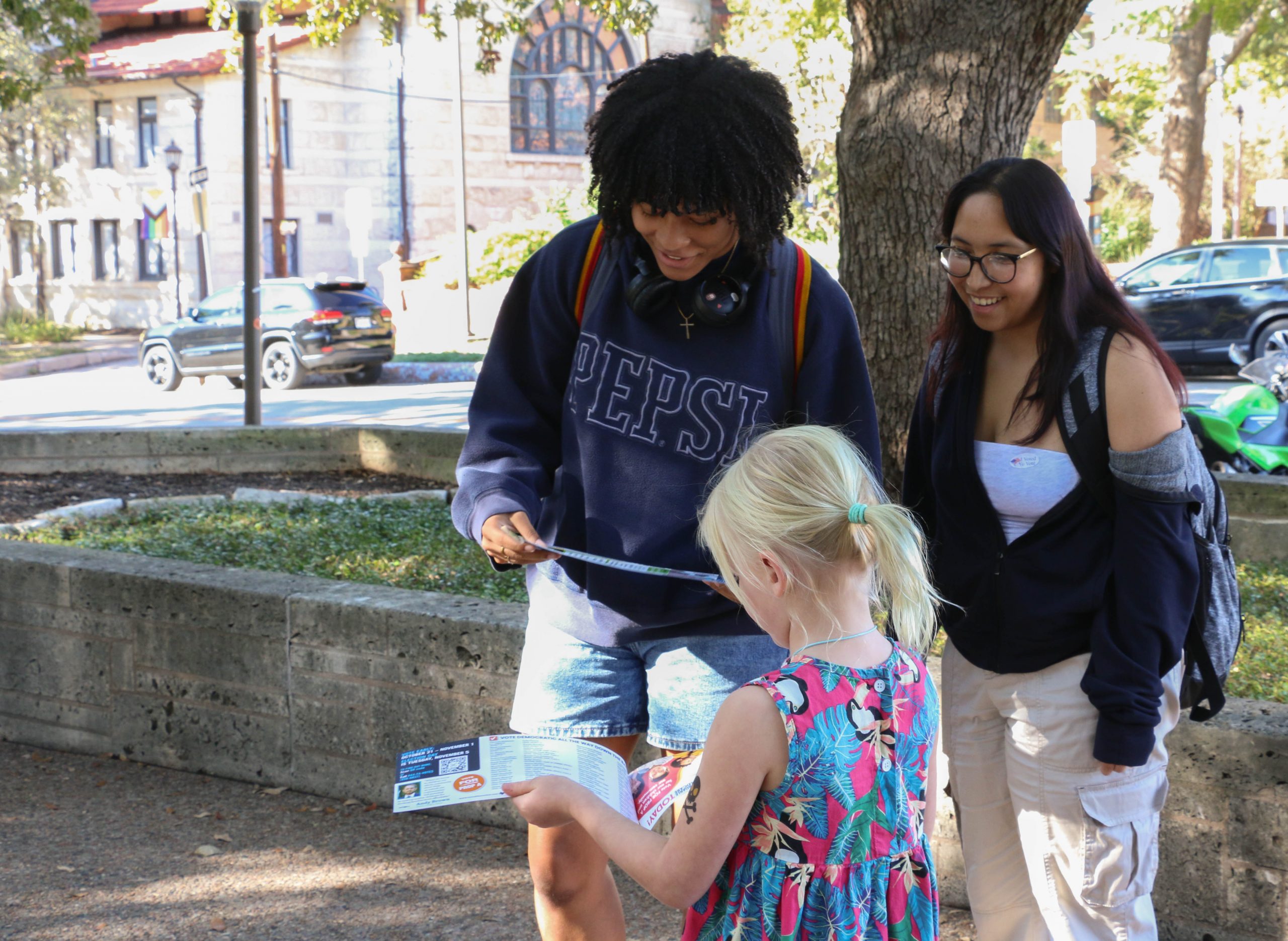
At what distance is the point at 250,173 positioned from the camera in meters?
9.45

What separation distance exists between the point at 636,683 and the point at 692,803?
2.18 feet

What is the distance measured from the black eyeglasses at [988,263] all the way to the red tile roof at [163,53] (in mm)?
33665

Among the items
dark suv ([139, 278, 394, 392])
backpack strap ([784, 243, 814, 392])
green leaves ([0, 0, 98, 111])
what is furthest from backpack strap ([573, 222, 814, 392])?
dark suv ([139, 278, 394, 392])

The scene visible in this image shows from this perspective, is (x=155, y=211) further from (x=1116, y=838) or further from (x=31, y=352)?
(x=1116, y=838)

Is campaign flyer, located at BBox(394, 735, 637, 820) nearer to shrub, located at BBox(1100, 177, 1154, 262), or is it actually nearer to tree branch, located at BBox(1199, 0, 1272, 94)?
tree branch, located at BBox(1199, 0, 1272, 94)

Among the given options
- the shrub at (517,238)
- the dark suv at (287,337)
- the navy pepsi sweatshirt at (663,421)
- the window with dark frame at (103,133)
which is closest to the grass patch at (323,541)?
the navy pepsi sweatshirt at (663,421)

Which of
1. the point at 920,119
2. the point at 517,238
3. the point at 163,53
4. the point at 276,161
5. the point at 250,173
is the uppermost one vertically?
the point at 163,53

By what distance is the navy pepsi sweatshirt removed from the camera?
246cm

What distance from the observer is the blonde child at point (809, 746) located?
6.24 ft

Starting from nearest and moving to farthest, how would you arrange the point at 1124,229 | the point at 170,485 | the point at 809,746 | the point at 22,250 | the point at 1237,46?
1. the point at 809,746
2. the point at 170,485
3. the point at 1237,46
4. the point at 1124,229
5. the point at 22,250

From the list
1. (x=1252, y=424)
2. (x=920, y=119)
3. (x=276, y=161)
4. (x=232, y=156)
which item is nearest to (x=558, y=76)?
(x=232, y=156)

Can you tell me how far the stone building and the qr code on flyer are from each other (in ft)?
114

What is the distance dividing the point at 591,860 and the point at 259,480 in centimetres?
680

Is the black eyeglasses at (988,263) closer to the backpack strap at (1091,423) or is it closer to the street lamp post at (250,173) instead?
the backpack strap at (1091,423)
